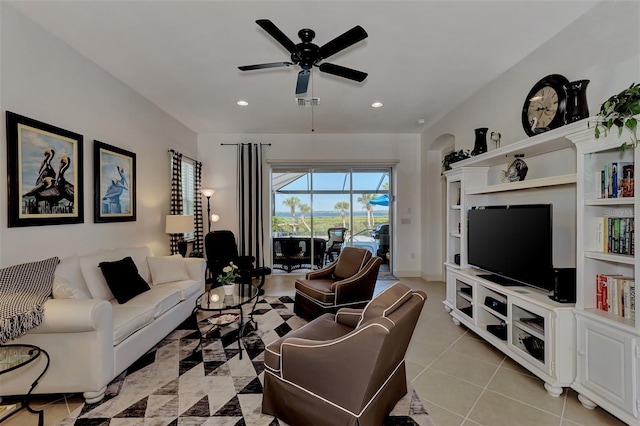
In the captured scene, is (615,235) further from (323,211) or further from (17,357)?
(323,211)

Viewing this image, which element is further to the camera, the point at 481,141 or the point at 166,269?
the point at 166,269

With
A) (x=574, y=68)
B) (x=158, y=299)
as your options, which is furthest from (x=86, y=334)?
(x=574, y=68)

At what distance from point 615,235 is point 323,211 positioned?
15.8 feet

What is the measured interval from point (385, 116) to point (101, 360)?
4.77 meters

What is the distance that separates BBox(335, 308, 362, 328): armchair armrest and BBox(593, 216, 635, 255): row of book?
71.9 inches

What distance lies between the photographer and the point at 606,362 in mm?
1953

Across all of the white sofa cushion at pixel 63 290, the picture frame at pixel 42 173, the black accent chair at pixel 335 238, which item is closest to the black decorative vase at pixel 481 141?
the black accent chair at pixel 335 238

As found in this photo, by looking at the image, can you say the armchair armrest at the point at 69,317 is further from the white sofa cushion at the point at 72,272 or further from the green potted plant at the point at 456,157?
the green potted plant at the point at 456,157

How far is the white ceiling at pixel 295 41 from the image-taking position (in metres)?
2.30

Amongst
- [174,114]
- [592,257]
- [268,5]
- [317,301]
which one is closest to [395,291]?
[592,257]

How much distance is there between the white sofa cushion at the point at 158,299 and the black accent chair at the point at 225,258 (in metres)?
1.55

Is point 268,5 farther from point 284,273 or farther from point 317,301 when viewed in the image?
point 284,273

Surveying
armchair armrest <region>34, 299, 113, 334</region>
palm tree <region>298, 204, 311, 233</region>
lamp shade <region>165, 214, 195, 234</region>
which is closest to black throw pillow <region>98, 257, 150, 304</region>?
armchair armrest <region>34, 299, 113, 334</region>

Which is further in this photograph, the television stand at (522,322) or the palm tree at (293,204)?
the palm tree at (293,204)
